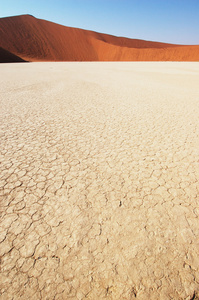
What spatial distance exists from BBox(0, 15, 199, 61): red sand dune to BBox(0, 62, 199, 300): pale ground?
3189 centimetres

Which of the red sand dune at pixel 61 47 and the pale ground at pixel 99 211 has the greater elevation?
the red sand dune at pixel 61 47

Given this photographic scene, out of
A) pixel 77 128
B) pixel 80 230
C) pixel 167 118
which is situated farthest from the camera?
pixel 167 118

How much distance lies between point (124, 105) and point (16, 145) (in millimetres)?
2809

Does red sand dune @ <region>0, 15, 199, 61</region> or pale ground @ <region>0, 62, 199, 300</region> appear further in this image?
red sand dune @ <region>0, 15, 199, 61</region>

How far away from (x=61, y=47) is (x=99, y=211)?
1597 inches

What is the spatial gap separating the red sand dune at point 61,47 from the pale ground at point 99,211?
31885mm

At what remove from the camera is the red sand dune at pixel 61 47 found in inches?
1154

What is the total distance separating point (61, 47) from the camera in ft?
112

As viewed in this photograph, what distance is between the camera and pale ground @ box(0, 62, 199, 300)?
37.3 inches

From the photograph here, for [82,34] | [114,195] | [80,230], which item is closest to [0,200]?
[80,230]

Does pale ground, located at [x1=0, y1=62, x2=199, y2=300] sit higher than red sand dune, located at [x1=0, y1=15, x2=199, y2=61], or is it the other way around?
red sand dune, located at [x1=0, y1=15, x2=199, y2=61]

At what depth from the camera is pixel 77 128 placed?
9.35 ft

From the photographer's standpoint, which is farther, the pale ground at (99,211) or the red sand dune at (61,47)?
the red sand dune at (61,47)

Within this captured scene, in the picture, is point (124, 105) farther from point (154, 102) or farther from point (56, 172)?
point (56, 172)
